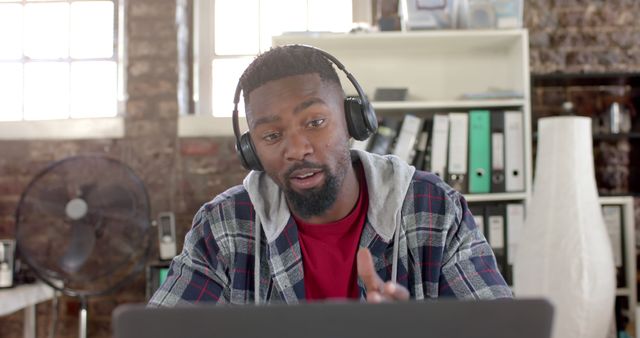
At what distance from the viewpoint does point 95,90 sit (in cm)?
321

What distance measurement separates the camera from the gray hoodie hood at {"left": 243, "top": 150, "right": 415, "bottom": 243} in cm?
120

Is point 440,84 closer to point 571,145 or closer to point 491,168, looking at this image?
point 491,168

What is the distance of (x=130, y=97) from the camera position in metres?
3.01

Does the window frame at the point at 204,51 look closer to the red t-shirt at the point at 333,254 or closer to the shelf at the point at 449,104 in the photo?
the shelf at the point at 449,104

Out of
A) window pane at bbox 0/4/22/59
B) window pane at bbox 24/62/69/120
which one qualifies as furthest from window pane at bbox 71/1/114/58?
window pane at bbox 0/4/22/59

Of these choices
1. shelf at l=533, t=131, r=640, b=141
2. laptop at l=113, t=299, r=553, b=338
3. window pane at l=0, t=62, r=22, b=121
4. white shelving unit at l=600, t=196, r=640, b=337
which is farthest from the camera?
window pane at l=0, t=62, r=22, b=121

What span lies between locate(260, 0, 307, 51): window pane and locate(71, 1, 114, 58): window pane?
2.28 feet

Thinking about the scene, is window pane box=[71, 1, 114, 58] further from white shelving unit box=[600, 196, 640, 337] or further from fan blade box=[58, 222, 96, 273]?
white shelving unit box=[600, 196, 640, 337]

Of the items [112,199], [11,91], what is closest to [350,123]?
[112,199]

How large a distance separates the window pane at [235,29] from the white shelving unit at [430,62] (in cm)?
52

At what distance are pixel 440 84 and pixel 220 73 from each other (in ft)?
3.30

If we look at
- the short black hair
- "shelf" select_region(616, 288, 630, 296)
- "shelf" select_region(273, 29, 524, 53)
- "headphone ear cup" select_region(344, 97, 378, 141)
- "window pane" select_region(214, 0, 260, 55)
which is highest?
"window pane" select_region(214, 0, 260, 55)

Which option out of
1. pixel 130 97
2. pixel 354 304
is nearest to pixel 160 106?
pixel 130 97

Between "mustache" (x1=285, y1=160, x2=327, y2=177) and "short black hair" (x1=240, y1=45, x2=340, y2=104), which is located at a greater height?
"short black hair" (x1=240, y1=45, x2=340, y2=104)
